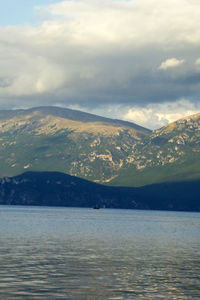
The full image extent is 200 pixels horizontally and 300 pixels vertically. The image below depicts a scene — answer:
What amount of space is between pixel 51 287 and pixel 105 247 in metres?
54.9

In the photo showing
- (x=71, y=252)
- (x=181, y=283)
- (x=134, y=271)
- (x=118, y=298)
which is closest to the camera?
(x=118, y=298)

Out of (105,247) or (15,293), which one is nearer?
(15,293)

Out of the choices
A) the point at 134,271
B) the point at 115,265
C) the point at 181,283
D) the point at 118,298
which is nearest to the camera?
the point at 118,298

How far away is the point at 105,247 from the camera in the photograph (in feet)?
390

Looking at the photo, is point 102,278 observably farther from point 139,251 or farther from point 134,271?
point 139,251

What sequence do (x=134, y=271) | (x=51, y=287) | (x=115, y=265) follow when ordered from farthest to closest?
(x=115, y=265), (x=134, y=271), (x=51, y=287)

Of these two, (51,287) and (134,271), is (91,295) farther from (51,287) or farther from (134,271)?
(134,271)

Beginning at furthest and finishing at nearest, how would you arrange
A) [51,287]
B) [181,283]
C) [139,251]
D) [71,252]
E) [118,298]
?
[139,251], [71,252], [181,283], [51,287], [118,298]

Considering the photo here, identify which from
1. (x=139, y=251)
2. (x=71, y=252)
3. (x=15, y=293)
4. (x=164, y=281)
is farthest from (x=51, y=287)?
(x=139, y=251)

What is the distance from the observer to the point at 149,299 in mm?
59000

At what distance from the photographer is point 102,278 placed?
240ft

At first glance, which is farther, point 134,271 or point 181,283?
point 134,271

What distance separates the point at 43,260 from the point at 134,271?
19.1 metres

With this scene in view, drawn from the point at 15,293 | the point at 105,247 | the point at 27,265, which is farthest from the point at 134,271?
the point at 105,247
